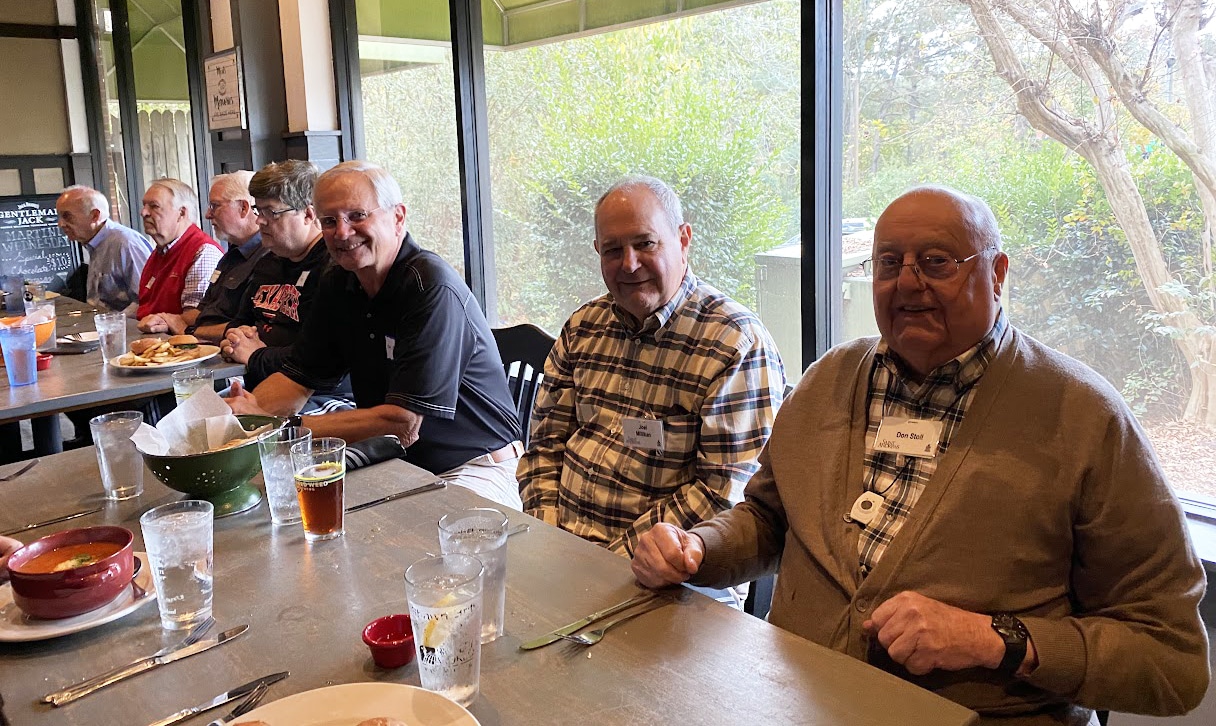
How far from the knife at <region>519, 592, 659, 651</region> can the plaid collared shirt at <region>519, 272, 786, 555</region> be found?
558 millimetres

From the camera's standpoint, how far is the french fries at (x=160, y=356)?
3152 millimetres

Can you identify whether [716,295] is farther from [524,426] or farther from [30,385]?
[30,385]

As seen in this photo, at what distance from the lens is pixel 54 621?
4.18 ft

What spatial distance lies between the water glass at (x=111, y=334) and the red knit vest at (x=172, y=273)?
45.0 inches

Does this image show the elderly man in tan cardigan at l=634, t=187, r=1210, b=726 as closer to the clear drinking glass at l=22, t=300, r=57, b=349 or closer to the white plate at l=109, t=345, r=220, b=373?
the white plate at l=109, t=345, r=220, b=373

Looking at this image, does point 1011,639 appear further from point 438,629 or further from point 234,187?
point 234,187

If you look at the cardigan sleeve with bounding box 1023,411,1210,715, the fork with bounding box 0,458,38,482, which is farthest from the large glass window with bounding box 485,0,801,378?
the fork with bounding box 0,458,38,482

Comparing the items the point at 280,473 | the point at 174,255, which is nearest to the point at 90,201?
the point at 174,255

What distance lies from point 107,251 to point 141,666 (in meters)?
4.99

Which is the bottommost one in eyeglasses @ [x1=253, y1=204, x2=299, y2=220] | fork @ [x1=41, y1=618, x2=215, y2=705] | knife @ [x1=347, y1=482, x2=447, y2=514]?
fork @ [x1=41, y1=618, x2=215, y2=705]

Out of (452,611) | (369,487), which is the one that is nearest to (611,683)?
(452,611)

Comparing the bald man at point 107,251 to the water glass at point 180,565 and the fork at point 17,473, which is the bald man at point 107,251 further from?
the water glass at point 180,565

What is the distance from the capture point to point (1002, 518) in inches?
53.3

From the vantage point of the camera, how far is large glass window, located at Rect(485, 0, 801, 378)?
8.59ft
